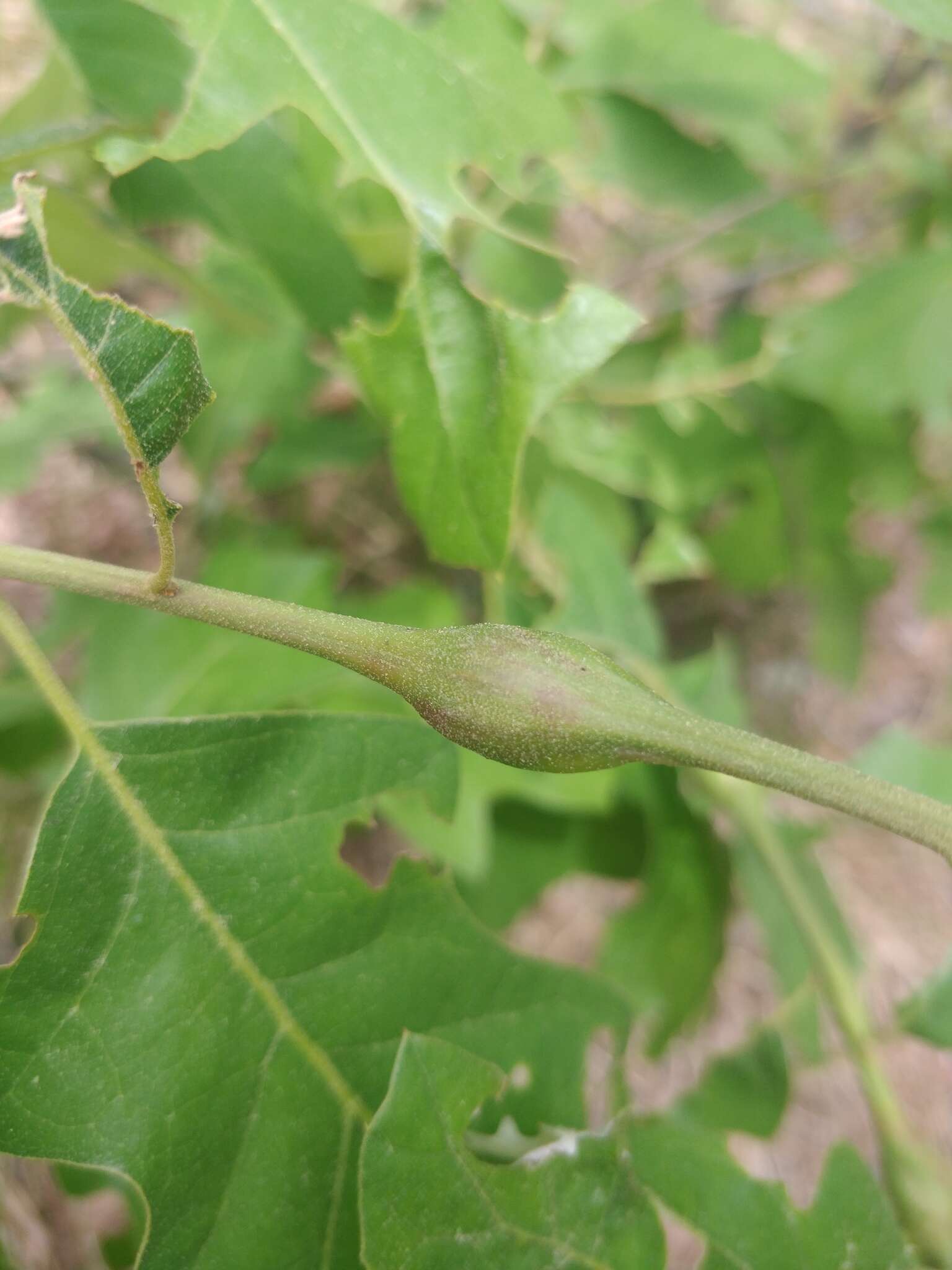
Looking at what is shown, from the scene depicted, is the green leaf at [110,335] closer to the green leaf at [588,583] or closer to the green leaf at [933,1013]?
the green leaf at [588,583]

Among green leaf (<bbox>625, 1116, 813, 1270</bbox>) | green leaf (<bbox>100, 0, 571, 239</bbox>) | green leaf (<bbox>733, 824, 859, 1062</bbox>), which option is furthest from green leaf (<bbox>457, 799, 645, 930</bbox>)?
green leaf (<bbox>100, 0, 571, 239</bbox>)

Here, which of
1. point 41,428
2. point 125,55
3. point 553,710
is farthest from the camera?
point 41,428

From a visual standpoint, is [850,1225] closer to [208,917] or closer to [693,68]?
[208,917]

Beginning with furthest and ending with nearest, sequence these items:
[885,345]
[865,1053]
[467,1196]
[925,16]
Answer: [885,345] → [865,1053] → [925,16] → [467,1196]

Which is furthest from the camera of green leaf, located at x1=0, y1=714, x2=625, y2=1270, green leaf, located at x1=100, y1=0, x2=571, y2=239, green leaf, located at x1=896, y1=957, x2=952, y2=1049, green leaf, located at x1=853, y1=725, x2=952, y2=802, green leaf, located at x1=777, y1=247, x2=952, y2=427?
green leaf, located at x1=777, y1=247, x2=952, y2=427

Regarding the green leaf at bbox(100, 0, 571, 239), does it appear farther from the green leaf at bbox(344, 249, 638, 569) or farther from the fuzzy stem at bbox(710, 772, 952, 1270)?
the fuzzy stem at bbox(710, 772, 952, 1270)

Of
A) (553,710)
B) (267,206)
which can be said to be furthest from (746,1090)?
(267,206)

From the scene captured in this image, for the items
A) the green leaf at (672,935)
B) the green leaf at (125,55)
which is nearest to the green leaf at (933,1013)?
the green leaf at (672,935)

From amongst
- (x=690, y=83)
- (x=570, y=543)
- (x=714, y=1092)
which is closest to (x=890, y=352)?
(x=690, y=83)
